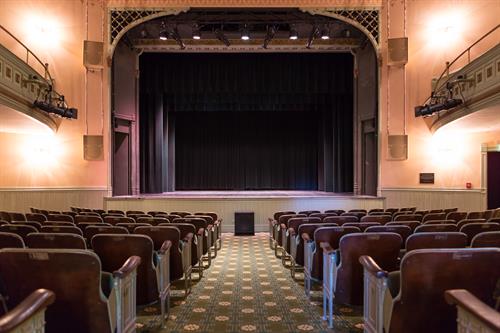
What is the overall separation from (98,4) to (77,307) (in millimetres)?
11999

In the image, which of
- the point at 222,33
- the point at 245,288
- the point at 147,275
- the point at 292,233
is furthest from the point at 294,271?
the point at 222,33

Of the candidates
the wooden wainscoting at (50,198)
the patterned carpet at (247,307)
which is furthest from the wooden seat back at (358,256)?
the wooden wainscoting at (50,198)

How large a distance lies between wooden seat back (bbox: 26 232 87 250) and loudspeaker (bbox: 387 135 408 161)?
10365 millimetres

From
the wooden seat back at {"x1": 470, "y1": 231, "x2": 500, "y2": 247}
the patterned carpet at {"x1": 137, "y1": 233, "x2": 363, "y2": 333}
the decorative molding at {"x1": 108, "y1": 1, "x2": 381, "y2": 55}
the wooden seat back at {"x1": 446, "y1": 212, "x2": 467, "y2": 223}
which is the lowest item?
the patterned carpet at {"x1": 137, "y1": 233, "x2": 363, "y2": 333}

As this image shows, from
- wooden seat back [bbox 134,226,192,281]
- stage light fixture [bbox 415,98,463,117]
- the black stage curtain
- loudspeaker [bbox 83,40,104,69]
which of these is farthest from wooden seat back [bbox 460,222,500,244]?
the black stage curtain

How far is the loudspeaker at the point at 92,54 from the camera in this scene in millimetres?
12242

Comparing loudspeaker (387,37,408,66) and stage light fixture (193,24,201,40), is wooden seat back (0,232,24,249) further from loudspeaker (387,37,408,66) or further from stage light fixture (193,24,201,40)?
loudspeaker (387,37,408,66)

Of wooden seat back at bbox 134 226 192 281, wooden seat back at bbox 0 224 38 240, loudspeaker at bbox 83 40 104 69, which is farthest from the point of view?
loudspeaker at bbox 83 40 104 69

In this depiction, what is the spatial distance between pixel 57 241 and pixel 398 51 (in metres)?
11.0

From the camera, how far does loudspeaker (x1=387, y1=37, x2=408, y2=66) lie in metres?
12.1

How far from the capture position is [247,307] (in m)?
4.70

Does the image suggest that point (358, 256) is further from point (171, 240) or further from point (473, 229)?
point (171, 240)

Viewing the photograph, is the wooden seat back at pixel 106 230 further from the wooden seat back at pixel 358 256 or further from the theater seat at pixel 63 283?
the wooden seat back at pixel 358 256

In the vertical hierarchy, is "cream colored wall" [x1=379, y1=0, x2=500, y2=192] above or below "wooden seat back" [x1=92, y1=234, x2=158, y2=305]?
above
